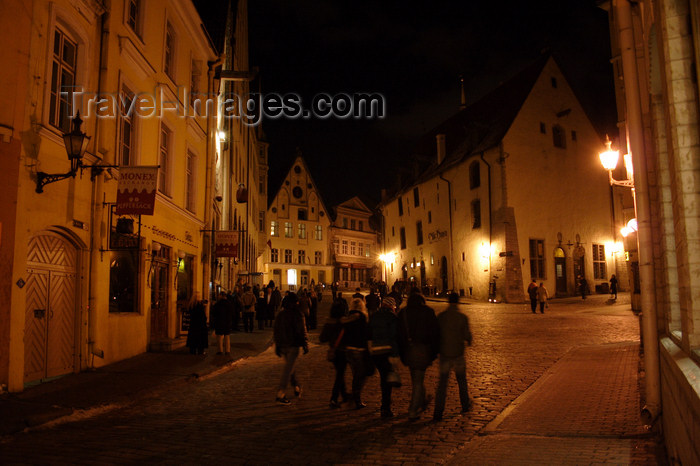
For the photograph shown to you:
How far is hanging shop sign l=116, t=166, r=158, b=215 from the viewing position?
38.1 ft

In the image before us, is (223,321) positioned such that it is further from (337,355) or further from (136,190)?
(337,355)

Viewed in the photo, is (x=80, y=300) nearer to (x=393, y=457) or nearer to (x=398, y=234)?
(x=393, y=457)

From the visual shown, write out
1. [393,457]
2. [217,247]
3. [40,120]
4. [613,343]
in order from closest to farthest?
[393,457], [40,120], [613,343], [217,247]

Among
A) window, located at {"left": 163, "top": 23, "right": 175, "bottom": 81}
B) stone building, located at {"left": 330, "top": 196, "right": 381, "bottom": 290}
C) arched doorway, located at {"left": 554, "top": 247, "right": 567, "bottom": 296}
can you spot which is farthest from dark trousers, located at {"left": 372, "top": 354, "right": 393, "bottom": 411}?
stone building, located at {"left": 330, "top": 196, "right": 381, "bottom": 290}

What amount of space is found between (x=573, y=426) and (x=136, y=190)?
30.9ft

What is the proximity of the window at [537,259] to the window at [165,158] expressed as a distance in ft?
79.9

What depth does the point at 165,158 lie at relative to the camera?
637 inches

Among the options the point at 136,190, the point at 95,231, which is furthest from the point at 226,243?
the point at 95,231

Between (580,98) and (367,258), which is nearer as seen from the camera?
(580,98)

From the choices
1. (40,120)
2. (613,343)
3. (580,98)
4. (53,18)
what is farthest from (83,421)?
(580,98)

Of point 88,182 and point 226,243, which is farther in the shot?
point 226,243

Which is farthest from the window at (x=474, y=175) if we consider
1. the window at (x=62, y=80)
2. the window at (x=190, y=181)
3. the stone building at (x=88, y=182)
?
the window at (x=62, y=80)

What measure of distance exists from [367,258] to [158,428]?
2591 inches

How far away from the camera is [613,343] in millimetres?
14164
